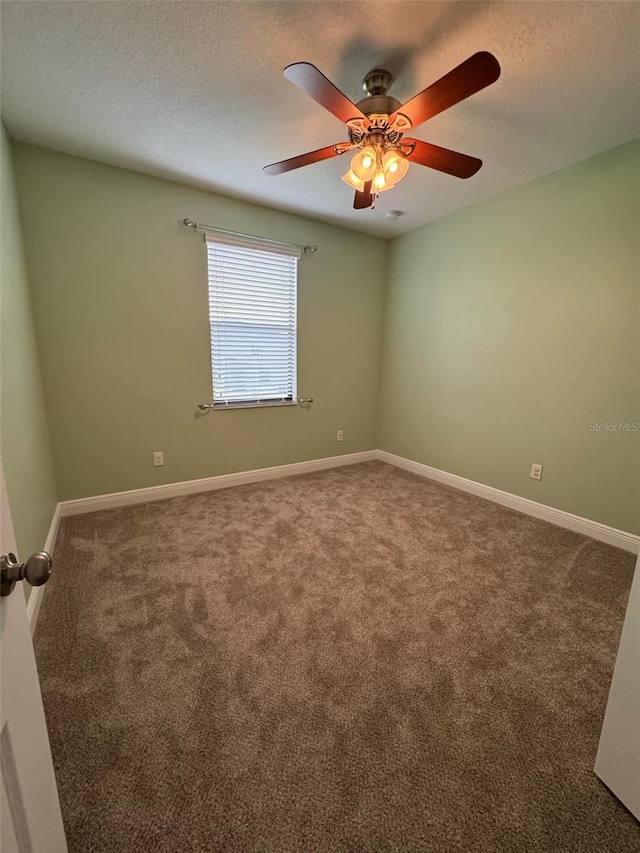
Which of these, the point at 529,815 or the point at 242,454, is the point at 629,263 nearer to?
the point at 529,815

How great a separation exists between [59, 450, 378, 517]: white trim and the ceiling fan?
2.41 metres

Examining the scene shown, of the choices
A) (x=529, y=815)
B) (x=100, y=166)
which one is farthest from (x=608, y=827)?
(x=100, y=166)

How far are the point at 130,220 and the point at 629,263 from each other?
3.38 meters

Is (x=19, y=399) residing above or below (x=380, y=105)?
below

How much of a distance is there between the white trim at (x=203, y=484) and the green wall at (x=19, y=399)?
28 cm

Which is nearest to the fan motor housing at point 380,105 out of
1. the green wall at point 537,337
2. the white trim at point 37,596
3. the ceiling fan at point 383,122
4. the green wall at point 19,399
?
the ceiling fan at point 383,122

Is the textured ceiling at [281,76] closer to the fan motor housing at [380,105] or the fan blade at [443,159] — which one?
the fan motor housing at [380,105]

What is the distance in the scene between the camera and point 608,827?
0.89 meters

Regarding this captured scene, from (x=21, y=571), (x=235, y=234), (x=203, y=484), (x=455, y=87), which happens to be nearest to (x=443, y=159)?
(x=455, y=87)

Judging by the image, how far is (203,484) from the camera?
10.0 feet

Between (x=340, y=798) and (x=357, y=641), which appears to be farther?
(x=357, y=641)

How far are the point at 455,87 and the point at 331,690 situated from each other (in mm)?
2224

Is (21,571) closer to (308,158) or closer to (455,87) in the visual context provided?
(455,87)

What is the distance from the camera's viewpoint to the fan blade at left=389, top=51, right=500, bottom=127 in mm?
1073
